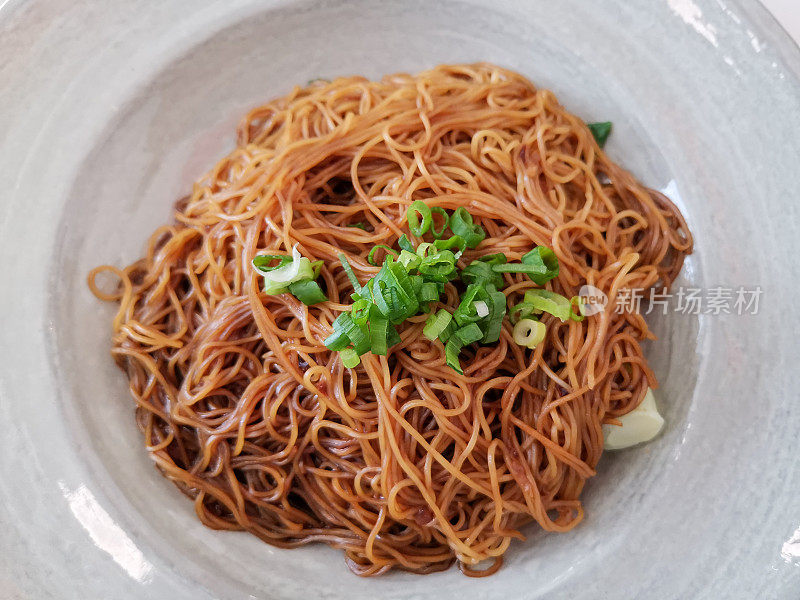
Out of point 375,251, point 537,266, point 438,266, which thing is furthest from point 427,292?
point 537,266

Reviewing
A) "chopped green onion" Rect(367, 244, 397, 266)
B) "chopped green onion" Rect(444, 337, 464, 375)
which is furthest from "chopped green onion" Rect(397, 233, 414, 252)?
"chopped green onion" Rect(444, 337, 464, 375)

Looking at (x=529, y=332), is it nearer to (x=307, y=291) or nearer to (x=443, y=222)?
(x=443, y=222)

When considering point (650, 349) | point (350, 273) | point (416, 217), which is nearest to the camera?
point (350, 273)

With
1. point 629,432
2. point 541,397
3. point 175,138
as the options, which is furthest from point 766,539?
point 175,138

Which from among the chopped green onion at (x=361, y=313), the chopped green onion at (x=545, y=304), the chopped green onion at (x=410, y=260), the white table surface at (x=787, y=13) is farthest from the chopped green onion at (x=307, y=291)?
the white table surface at (x=787, y=13)

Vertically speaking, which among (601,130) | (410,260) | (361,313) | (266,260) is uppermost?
(601,130)

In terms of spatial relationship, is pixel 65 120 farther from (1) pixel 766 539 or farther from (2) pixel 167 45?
(1) pixel 766 539
